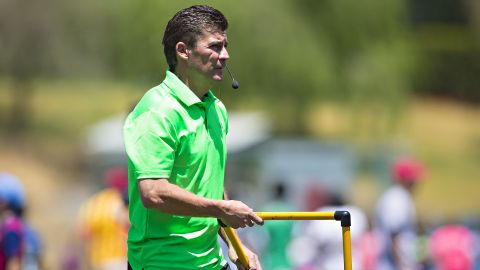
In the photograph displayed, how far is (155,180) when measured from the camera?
558 cm

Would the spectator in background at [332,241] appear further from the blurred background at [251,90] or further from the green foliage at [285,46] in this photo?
the green foliage at [285,46]

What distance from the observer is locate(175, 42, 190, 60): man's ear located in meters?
5.89

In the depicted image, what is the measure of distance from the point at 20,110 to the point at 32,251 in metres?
42.3

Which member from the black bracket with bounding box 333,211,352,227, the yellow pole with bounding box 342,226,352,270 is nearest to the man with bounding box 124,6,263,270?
the black bracket with bounding box 333,211,352,227

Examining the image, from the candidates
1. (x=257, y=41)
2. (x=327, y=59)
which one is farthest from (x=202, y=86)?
(x=327, y=59)

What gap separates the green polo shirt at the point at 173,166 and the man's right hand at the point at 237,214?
309 millimetres

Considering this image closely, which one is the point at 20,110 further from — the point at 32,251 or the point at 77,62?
the point at 32,251

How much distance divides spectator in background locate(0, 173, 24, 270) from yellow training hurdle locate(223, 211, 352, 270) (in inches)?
124

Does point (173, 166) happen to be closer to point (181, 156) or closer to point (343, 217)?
point (181, 156)

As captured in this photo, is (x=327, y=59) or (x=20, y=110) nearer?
(x=327, y=59)

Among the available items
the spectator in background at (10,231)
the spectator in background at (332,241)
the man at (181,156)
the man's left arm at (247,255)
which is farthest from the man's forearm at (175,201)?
the spectator in background at (332,241)

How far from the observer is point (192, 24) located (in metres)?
5.87

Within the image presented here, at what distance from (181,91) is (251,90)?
115 ft

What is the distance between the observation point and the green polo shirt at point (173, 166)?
5.64 metres
